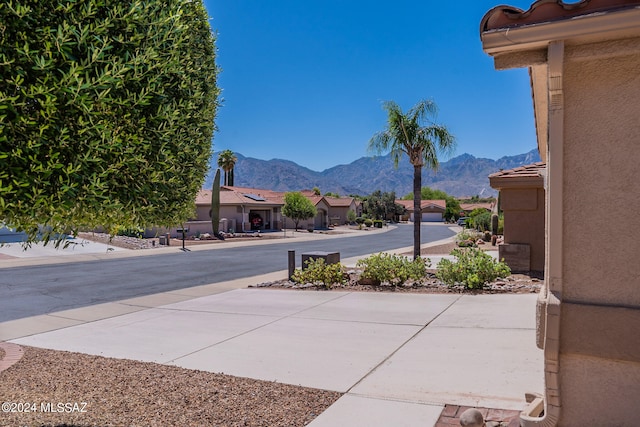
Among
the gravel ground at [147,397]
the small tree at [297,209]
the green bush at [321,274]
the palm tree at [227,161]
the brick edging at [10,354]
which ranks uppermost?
the palm tree at [227,161]

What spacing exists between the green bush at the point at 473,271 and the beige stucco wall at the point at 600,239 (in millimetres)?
8306

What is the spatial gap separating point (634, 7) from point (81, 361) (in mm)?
7565

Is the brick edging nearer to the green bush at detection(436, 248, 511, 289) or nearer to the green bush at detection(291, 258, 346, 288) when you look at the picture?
the green bush at detection(291, 258, 346, 288)

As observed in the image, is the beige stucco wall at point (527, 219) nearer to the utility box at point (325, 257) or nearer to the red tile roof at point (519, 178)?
the red tile roof at point (519, 178)

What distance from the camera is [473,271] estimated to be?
12.7m

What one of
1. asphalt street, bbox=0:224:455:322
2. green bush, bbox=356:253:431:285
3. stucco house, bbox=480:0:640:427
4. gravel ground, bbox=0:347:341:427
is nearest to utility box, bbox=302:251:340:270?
green bush, bbox=356:253:431:285

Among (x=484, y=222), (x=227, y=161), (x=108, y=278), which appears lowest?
(x=108, y=278)

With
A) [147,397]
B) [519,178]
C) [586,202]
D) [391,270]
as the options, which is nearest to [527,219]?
[519,178]

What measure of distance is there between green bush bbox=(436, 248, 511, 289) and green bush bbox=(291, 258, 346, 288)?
2.96 meters

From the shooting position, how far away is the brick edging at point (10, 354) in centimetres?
675

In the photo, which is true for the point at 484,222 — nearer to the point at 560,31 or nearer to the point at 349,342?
the point at 349,342

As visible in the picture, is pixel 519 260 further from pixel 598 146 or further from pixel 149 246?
pixel 149 246

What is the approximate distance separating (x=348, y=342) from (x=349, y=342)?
2cm

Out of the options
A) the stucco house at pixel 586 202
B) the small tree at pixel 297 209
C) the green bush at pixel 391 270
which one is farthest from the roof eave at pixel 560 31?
the small tree at pixel 297 209
